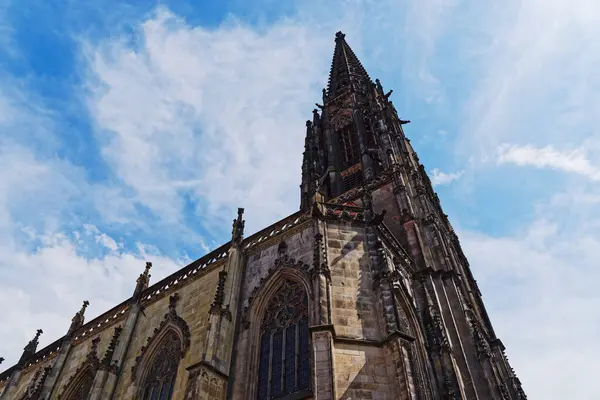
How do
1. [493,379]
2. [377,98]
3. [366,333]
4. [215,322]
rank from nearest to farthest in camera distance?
1. [366,333]
2. [215,322]
3. [493,379]
4. [377,98]

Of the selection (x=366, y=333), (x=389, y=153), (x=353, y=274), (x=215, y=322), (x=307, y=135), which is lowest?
(x=366, y=333)

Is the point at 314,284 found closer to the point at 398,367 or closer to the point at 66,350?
the point at 398,367

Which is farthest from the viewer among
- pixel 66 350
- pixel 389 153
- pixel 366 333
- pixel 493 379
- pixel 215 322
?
pixel 389 153

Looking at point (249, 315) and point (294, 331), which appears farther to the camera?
point (249, 315)

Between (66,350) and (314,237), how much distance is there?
11.9 m

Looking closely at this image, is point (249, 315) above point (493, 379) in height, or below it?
above

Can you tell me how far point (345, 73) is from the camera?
3666 cm

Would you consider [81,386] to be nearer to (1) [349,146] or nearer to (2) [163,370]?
(2) [163,370]

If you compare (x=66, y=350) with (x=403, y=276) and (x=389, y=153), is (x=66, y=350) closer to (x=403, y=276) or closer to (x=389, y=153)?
(x=403, y=276)

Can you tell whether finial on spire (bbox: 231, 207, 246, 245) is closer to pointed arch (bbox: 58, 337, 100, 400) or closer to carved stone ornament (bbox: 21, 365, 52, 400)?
pointed arch (bbox: 58, 337, 100, 400)

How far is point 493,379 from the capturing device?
43.4 feet

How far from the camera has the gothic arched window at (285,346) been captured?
10.7 meters

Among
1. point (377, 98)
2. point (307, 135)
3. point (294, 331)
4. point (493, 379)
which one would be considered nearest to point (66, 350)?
point (294, 331)

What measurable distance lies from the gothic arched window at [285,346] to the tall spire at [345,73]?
75.7 ft
